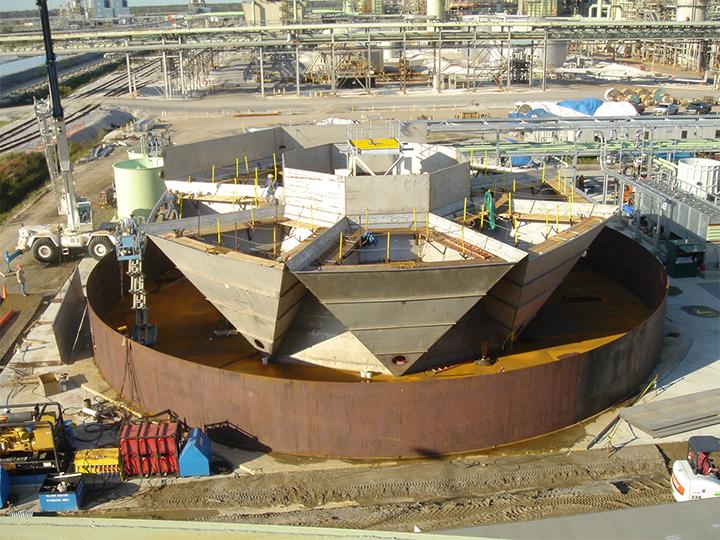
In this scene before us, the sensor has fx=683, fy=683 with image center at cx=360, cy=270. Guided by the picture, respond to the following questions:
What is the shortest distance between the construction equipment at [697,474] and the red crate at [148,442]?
12.3m

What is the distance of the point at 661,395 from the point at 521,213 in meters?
7.30

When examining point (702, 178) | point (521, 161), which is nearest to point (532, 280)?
point (702, 178)

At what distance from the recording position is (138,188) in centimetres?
3312

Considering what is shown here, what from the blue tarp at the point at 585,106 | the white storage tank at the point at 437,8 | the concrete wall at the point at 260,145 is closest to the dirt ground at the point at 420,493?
the concrete wall at the point at 260,145

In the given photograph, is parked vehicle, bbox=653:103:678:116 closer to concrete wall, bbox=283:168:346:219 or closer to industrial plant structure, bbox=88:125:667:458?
industrial plant structure, bbox=88:125:667:458

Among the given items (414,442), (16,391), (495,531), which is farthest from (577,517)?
(16,391)

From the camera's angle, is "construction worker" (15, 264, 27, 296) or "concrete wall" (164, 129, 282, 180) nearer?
"concrete wall" (164, 129, 282, 180)

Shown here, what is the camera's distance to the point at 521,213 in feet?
76.7

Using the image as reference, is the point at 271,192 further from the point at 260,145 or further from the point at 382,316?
the point at 382,316

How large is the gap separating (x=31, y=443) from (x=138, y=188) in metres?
18.1

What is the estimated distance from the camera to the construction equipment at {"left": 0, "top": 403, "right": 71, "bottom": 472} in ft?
56.1

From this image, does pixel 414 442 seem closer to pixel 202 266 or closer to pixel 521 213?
pixel 202 266

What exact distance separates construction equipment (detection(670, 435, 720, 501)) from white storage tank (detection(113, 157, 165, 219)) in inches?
998

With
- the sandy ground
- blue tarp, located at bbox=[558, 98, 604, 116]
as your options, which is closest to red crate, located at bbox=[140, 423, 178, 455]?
the sandy ground
